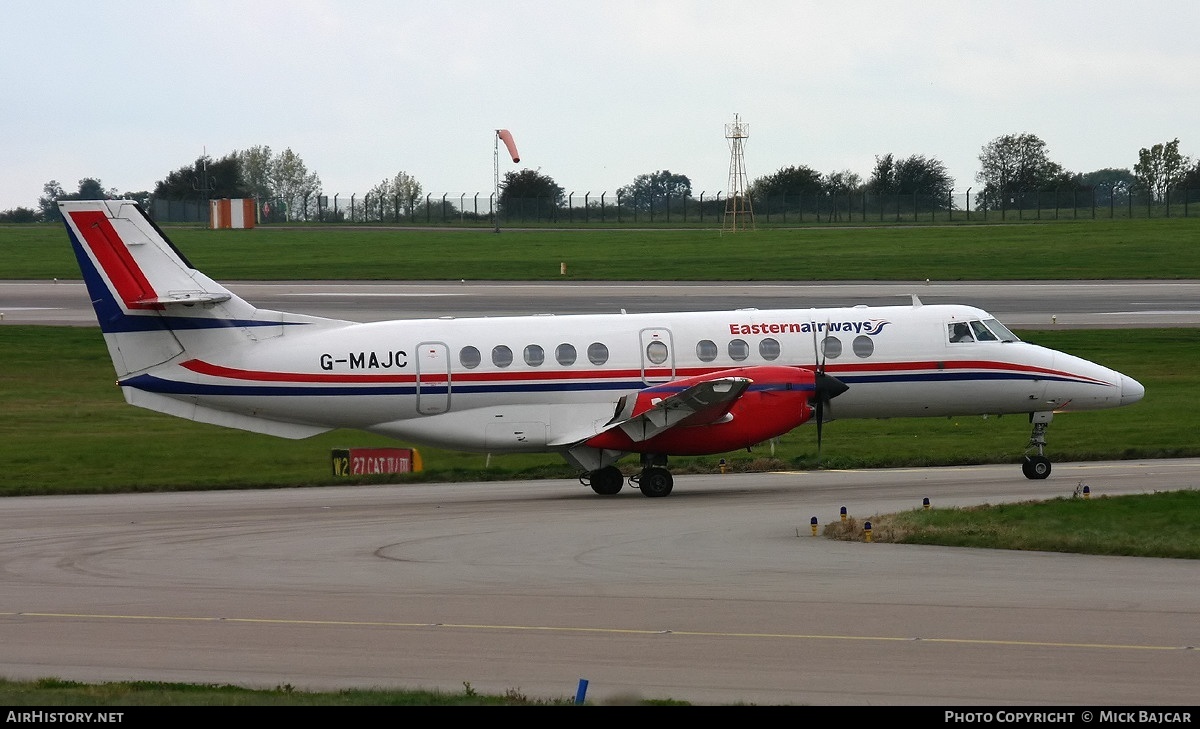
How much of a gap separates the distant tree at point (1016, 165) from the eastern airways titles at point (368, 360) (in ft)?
373

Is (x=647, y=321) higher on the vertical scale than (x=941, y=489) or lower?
higher

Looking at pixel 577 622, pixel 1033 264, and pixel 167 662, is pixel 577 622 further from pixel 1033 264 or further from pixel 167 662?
pixel 1033 264

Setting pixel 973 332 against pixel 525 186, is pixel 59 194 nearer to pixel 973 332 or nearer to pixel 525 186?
pixel 525 186

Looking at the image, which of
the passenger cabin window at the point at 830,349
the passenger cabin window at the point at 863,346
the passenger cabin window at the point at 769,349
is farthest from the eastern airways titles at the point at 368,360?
the passenger cabin window at the point at 863,346

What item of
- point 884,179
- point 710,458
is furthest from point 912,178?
point 710,458

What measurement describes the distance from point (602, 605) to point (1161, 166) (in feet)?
423

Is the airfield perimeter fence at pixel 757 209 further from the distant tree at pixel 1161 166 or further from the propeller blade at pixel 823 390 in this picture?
the propeller blade at pixel 823 390

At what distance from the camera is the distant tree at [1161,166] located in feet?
425

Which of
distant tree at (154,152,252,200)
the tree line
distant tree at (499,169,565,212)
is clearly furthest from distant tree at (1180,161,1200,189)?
distant tree at (154,152,252,200)

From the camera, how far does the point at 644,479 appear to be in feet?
79.8

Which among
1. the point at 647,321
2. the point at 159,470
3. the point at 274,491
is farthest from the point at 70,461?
the point at 647,321

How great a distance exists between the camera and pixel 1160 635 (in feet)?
41.9

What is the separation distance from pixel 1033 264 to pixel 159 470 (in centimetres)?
4899

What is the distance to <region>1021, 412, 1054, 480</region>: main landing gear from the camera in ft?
80.7
